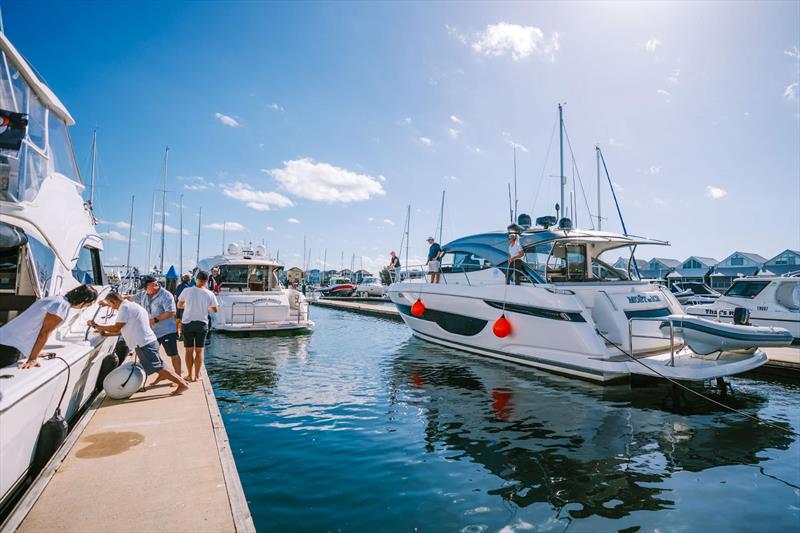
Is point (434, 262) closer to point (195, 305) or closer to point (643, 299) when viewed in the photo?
point (643, 299)

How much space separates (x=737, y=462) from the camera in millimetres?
4879

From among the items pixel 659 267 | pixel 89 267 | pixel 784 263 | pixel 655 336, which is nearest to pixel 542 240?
pixel 655 336

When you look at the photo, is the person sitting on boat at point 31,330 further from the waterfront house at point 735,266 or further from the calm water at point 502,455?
the waterfront house at point 735,266

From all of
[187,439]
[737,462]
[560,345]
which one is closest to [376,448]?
[187,439]

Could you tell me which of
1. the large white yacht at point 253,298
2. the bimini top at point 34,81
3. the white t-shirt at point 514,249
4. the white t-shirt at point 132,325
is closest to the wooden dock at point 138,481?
the white t-shirt at point 132,325

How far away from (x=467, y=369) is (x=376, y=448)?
4.76 m

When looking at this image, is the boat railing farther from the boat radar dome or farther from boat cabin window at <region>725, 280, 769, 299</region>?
boat cabin window at <region>725, 280, 769, 299</region>

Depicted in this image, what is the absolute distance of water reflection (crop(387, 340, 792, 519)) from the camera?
13.7 ft

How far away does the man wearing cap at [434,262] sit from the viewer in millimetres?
11883

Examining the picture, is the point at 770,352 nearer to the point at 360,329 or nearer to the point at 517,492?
the point at 517,492

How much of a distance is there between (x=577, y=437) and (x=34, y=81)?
7.82 metres

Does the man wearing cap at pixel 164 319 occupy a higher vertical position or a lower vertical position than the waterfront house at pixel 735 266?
lower

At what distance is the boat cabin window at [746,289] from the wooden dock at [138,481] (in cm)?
1559

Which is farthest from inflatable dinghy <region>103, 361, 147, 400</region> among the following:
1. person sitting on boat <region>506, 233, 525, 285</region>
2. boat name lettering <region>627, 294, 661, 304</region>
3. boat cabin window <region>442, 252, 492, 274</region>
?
boat name lettering <region>627, 294, 661, 304</region>
